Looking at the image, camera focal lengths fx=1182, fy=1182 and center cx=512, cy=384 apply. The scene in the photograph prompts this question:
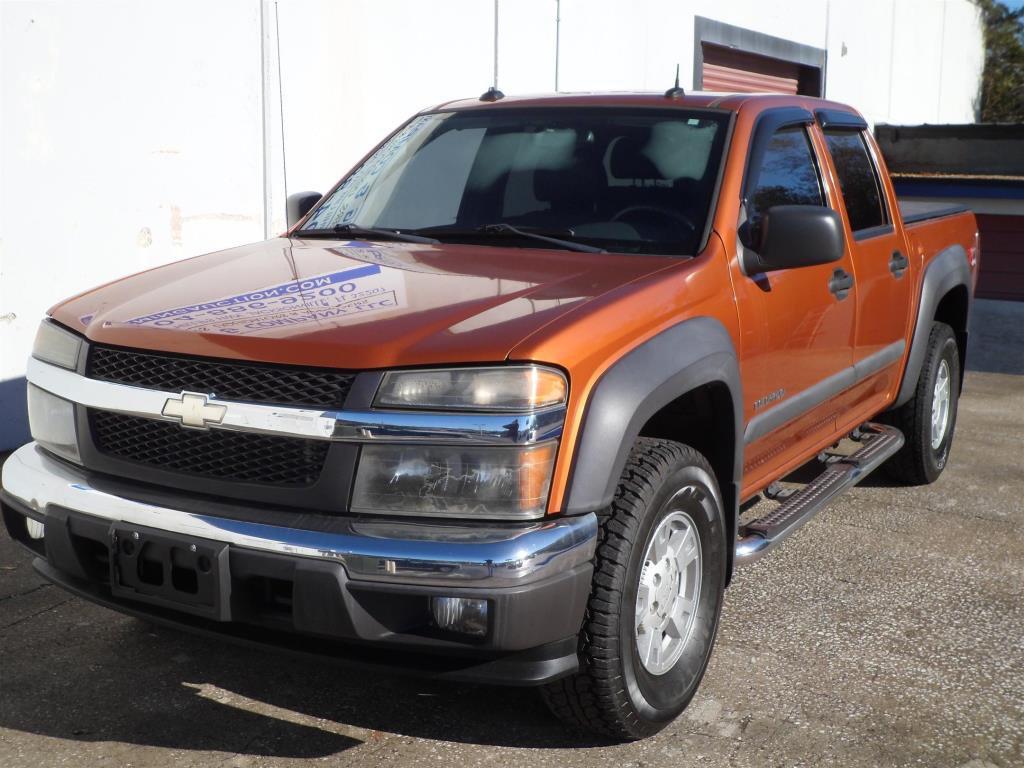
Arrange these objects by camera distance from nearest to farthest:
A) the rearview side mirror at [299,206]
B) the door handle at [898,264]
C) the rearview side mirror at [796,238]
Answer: the rearview side mirror at [796,238] → the rearview side mirror at [299,206] → the door handle at [898,264]

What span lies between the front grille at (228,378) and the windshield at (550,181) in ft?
3.70

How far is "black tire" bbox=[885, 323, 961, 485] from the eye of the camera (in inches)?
214

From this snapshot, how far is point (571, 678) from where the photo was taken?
2.86 meters

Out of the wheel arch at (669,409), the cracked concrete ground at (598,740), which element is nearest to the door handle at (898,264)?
the cracked concrete ground at (598,740)

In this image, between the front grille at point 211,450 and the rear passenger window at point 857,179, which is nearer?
the front grille at point 211,450

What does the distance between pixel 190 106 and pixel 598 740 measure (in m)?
4.84

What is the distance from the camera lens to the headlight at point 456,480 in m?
2.60

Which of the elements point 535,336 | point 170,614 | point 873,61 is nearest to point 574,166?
point 535,336

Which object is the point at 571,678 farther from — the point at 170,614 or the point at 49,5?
the point at 49,5

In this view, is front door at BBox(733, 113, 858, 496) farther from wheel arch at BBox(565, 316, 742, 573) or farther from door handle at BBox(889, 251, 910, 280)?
door handle at BBox(889, 251, 910, 280)

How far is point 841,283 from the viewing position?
4250mm

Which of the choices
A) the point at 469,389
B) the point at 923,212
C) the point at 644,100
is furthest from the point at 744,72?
the point at 469,389

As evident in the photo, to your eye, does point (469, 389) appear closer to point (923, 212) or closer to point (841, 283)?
point (841, 283)

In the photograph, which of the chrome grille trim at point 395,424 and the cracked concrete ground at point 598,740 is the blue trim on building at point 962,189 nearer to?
the cracked concrete ground at point 598,740
